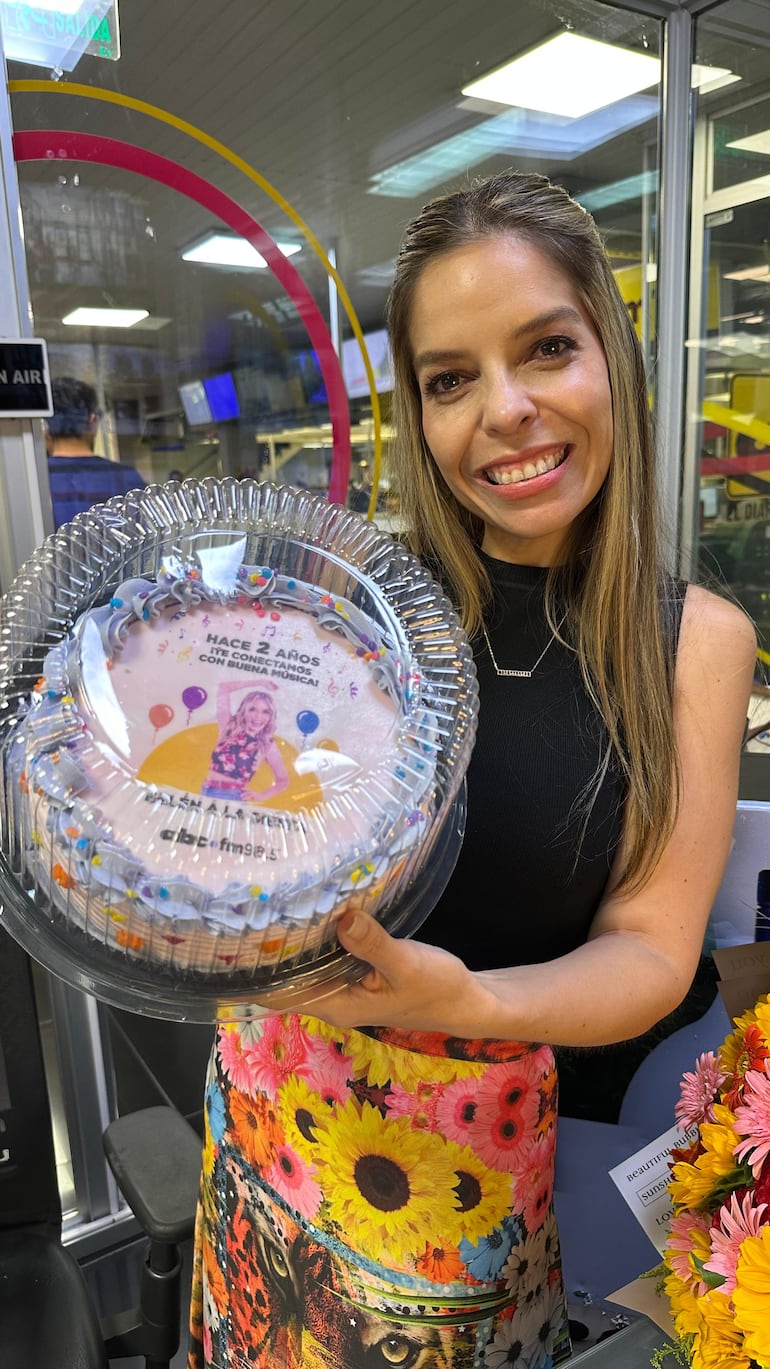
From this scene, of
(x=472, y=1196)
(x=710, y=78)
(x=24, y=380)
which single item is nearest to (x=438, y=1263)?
(x=472, y=1196)

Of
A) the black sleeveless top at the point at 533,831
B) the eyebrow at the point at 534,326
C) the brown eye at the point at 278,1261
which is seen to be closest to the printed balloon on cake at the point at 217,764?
the black sleeveless top at the point at 533,831

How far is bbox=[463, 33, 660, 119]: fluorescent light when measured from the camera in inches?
88.8

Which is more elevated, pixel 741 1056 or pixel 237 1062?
pixel 741 1056

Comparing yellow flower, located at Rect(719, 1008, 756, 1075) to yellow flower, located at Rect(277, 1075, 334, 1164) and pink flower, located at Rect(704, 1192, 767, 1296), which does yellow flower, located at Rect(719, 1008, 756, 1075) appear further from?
yellow flower, located at Rect(277, 1075, 334, 1164)

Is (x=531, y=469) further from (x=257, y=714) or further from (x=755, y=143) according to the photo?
(x=755, y=143)

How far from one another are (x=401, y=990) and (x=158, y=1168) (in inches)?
21.6

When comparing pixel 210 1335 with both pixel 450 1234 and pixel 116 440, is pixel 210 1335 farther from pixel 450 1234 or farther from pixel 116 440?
pixel 116 440

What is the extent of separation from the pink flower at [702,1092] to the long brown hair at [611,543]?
18 centimetres

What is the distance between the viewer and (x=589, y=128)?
98.2 inches

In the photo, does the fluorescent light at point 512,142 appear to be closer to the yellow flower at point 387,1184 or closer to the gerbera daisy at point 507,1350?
the yellow flower at point 387,1184

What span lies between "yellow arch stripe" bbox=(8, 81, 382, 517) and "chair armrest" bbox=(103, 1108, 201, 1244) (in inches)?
54.5

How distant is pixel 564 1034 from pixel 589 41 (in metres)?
2.65

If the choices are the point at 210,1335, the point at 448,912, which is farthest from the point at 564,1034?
the point at 210,1335

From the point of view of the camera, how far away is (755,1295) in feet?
1.54
